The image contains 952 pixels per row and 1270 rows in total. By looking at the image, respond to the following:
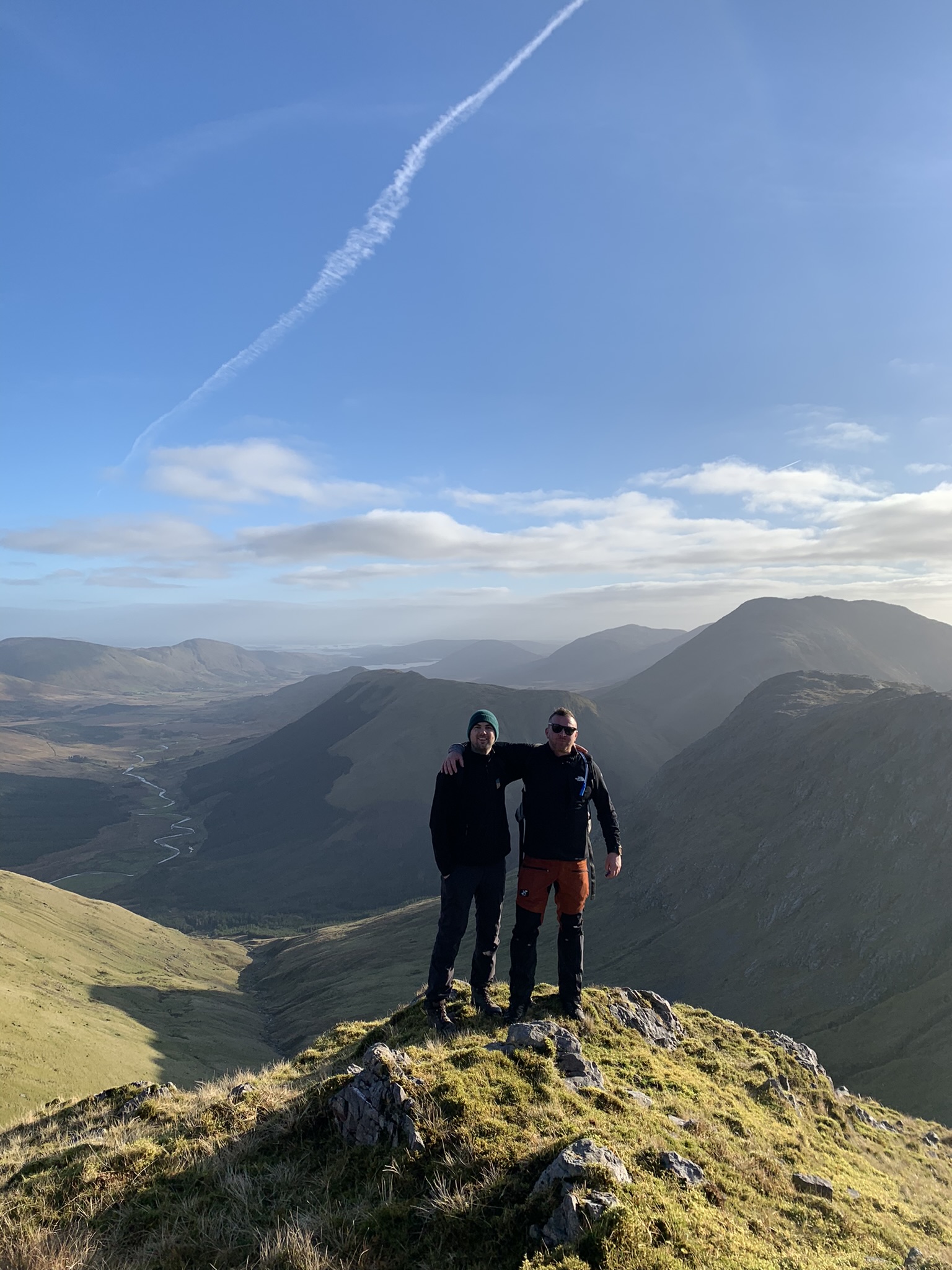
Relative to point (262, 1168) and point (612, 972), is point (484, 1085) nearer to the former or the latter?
point (262, 1168)

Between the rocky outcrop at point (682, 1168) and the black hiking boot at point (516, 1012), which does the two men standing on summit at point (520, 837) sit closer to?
the black hiking boot at point (516, 1012)

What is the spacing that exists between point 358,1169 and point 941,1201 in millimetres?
14895

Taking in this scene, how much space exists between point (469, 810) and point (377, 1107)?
4707 millimetres

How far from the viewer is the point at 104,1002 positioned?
82500mm

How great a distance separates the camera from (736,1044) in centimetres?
1848

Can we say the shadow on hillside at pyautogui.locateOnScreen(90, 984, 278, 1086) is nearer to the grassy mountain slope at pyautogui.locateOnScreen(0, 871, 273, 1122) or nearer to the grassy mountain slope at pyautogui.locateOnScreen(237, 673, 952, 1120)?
the grassy mountain slope at pyautogui.locateOnScreen(0, 871, 273, 1122)

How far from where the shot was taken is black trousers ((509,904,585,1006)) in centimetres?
1250

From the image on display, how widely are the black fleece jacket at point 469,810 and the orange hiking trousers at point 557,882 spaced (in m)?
0.82

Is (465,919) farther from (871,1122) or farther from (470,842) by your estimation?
(871,1122)

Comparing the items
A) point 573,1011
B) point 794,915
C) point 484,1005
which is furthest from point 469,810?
point 794,915

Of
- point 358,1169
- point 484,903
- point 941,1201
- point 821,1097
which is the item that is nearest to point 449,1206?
point 358,1169

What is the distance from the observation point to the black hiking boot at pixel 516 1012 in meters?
12.3

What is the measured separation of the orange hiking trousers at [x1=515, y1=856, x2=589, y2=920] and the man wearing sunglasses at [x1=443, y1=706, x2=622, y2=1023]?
0.01 metres

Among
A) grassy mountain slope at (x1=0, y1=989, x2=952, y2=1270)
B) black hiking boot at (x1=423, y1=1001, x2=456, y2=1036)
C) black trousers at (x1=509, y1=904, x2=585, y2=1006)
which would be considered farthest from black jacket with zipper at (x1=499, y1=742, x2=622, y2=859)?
black hiking boot at (x1=423, y1=1001, x2=456, y2=1036)
